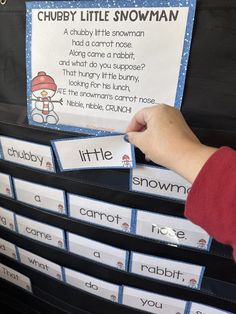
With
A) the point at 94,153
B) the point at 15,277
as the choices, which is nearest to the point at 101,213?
the point at 94,153

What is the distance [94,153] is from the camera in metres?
0.77

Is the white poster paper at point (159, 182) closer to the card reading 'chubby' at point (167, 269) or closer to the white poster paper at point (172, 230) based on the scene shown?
the white poster paper at point (172, 230)

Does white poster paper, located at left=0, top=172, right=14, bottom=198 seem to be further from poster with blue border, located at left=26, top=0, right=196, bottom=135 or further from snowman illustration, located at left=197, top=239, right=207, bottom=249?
snowman illustration, located at left=197, top=239, right=207, bottom=249

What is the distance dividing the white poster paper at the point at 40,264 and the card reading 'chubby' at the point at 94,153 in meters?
0.39

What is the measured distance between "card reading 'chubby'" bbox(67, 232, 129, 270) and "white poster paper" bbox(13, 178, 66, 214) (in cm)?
10

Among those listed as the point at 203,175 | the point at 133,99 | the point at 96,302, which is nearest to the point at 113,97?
the point at 133,99

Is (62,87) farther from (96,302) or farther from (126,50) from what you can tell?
(96,302)

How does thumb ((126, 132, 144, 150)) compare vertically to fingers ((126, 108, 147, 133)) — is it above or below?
below

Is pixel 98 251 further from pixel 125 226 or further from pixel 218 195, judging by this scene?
pixel 218 195

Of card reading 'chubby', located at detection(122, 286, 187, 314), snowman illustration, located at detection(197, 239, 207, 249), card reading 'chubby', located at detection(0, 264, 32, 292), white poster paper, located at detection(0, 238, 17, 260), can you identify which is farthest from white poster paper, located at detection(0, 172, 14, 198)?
snowman illustration, located at detection(197, 239, 207, 249)

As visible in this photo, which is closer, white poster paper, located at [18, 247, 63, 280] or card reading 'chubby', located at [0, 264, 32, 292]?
white poster paper, located at [18, 247, 63, 280]

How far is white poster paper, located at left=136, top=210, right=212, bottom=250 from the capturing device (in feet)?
2.51

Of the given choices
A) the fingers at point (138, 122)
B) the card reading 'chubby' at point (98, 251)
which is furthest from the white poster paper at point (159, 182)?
the card reading 'chubby' at point (98, 251)

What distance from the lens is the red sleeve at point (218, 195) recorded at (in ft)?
1.48
